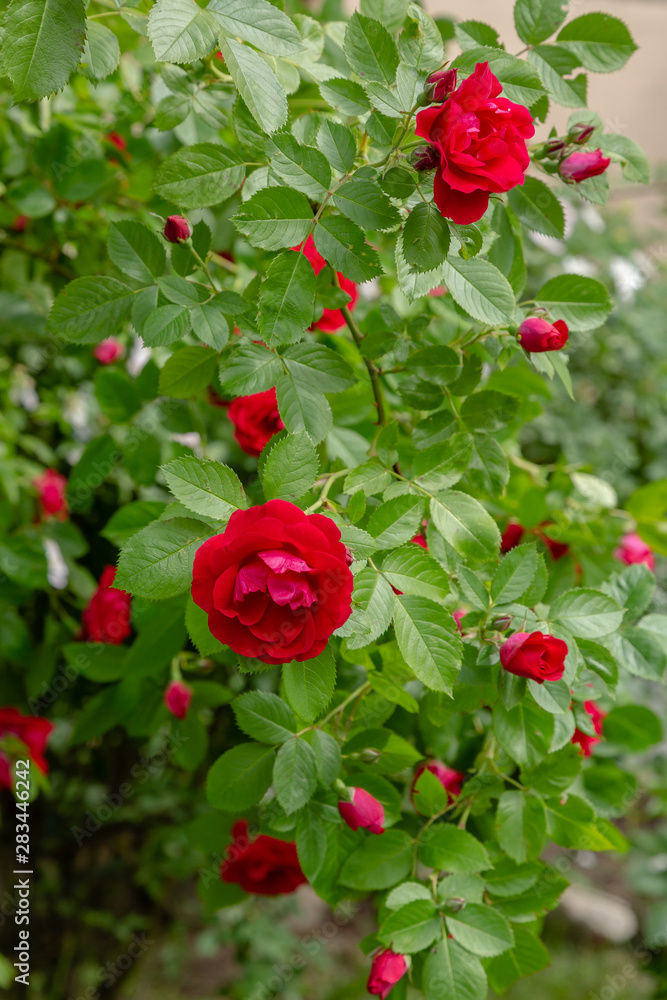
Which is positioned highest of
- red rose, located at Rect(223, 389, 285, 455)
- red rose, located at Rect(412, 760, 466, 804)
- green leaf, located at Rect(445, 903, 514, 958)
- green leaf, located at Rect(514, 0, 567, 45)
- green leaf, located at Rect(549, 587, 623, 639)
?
green leaf, located at Rect(514, 0, 567, 45)

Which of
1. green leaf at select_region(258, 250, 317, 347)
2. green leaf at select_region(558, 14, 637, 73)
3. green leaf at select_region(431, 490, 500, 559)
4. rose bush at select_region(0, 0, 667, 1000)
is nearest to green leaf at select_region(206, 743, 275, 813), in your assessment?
rose bush at select_region(0, 0, 667, 1000)

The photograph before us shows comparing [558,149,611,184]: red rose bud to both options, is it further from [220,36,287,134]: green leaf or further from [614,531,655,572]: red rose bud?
[614,531,655,572]: red rose bud

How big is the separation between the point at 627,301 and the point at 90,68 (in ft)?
7.26

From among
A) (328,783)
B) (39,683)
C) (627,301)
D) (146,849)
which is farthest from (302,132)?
(627,301)

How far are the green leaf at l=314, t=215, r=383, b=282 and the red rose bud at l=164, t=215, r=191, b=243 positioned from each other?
151 millimetres

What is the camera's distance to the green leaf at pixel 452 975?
1.98ft

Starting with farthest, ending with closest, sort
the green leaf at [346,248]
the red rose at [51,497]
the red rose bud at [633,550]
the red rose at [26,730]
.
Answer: the red rose at [51,497]
the red rose at [26,730]
the red rose bud at [633,550]
the green leaf at [346,248]

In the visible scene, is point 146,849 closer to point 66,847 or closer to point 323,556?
point 66,847

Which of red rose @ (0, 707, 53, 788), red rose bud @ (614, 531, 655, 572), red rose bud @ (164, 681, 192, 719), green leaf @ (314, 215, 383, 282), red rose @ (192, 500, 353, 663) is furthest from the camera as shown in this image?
red rose @ (0, 707, 53, 788)

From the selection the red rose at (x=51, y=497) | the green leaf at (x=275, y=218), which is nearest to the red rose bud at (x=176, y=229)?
the green leaf at (x=275, y=218)

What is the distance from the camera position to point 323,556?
46 centimetres

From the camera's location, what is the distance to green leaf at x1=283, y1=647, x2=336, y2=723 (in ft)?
1.72

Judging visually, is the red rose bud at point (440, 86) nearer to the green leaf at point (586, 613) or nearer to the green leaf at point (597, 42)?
the green leaf at point (597, 42)

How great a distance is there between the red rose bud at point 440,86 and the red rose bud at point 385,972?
66 centimetres
